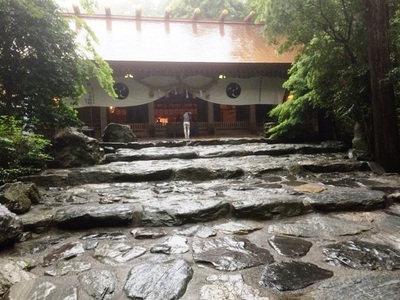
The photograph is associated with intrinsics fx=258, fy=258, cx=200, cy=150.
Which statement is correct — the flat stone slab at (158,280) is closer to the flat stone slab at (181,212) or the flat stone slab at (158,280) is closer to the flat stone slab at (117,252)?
the flat stone slab at (117,252)

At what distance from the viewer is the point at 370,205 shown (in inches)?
120

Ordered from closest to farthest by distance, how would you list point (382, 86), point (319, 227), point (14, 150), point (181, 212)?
1. point (319, 227)
2. point (181, 212)
3. point (14, 150)
4. point (382, 86)

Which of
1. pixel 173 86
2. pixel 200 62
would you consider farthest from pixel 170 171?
pixel 173 86

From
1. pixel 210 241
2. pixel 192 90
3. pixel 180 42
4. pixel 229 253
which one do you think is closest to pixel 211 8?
pixel 180 42

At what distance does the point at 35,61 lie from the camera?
5.40m

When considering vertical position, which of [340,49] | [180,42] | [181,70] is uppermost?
[180,42]

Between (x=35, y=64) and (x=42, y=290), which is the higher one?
(x=35, y=64)

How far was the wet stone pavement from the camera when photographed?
1.66 meters

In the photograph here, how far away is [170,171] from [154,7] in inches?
1439

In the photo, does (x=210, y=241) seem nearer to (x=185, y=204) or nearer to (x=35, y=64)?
(x=185, y=204)

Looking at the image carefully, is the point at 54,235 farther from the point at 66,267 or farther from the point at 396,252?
the point at 396,252

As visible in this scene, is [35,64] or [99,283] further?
[35,64]

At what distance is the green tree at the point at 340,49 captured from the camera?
4.92m

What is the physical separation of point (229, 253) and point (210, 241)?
0.27 m
